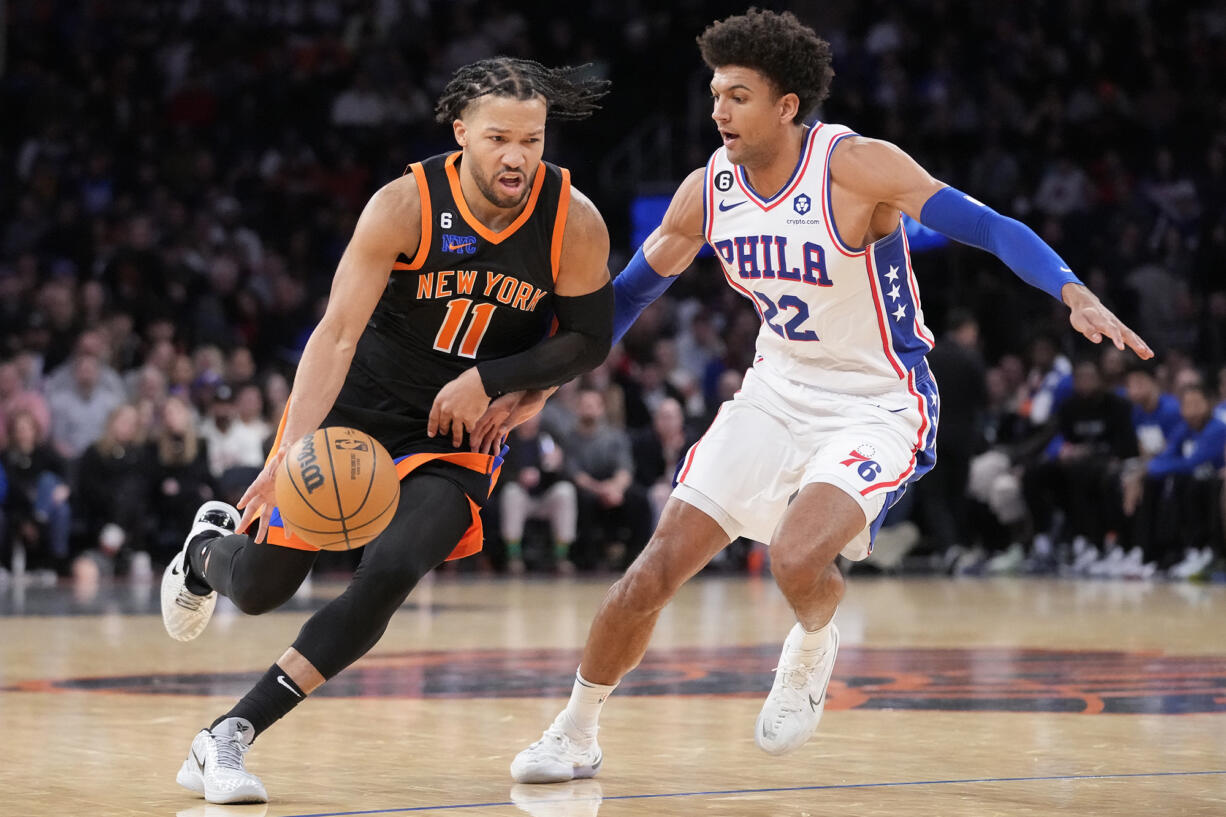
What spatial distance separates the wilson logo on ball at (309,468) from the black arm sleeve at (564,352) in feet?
1.86

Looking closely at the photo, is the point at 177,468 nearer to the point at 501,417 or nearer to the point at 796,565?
the point at 501,417

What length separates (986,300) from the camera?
55.4 feet

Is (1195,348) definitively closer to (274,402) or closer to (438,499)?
(274,402)

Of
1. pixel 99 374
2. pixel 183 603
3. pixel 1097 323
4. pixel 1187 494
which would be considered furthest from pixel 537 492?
pixel 1097 323

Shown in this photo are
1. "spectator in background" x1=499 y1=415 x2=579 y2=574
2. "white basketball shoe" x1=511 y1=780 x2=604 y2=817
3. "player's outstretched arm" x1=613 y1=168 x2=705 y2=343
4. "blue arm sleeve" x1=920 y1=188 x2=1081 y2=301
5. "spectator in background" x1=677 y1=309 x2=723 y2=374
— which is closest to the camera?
"white basketball shoe" x1=511 y1=780 x2=604 y2=817

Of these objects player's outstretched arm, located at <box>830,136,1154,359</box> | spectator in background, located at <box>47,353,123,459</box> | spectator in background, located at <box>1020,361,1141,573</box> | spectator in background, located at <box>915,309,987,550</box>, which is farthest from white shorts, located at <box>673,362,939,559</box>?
spectator in background, located at <box>47,353,123,459</box>

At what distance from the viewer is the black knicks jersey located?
4.88 meters

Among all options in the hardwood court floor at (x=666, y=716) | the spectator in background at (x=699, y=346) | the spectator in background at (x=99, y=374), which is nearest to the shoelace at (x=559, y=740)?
the hardwood court floor at (x=666, y=716)

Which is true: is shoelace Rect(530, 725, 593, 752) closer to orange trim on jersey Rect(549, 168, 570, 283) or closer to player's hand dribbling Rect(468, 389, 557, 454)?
player's hand dribbling Rect(468, 389, 557, 454)

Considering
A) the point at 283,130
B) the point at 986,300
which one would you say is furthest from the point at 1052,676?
the point at 283,130

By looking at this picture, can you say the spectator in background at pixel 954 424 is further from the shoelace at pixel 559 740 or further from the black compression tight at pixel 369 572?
the black compression tight at pixel 369 572

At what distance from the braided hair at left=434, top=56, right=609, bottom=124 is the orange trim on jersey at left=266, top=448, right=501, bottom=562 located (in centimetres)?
92

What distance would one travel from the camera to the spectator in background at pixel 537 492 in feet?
48.1

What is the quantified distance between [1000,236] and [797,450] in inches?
33.6
